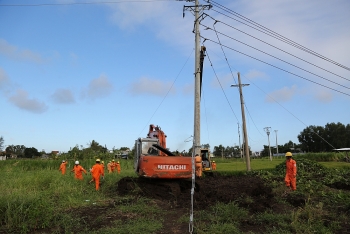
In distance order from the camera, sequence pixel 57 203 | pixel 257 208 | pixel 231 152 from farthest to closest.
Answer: pixel 231 152
pixel 57 203
pixel 257 208

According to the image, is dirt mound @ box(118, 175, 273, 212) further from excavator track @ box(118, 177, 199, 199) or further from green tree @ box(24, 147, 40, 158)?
green tree @ box(24, 147, 40, 158)

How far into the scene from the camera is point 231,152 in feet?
348

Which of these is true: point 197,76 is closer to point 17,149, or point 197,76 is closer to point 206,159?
point 206,159

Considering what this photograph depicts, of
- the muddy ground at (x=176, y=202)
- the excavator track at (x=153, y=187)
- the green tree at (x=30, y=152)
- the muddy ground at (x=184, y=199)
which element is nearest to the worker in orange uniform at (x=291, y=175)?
the muddy ground at (x=176, y=202)

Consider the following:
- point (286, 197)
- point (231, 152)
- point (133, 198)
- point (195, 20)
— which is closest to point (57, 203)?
point (133, 198)

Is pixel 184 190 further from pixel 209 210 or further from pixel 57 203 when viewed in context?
pixel 57 203

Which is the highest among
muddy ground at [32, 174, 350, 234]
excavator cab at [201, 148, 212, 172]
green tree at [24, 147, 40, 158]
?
green tree at [24, 147, 40, 158]

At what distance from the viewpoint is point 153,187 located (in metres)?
10.9

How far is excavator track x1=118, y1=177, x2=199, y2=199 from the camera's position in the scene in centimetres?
1047

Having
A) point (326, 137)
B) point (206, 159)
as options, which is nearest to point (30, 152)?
point (206, 159)

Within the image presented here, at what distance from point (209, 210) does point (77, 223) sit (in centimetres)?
356

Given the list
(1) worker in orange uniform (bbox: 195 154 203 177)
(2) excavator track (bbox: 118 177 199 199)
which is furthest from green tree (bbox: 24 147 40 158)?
(2) excavator track (bbox: 118 177 199 199)

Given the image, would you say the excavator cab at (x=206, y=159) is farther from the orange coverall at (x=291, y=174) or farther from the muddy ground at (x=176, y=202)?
the orange coverall at (x=291, y=174)

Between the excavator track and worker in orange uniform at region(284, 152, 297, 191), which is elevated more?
worker in orange uniform at region(284, 152, 297, 191)
